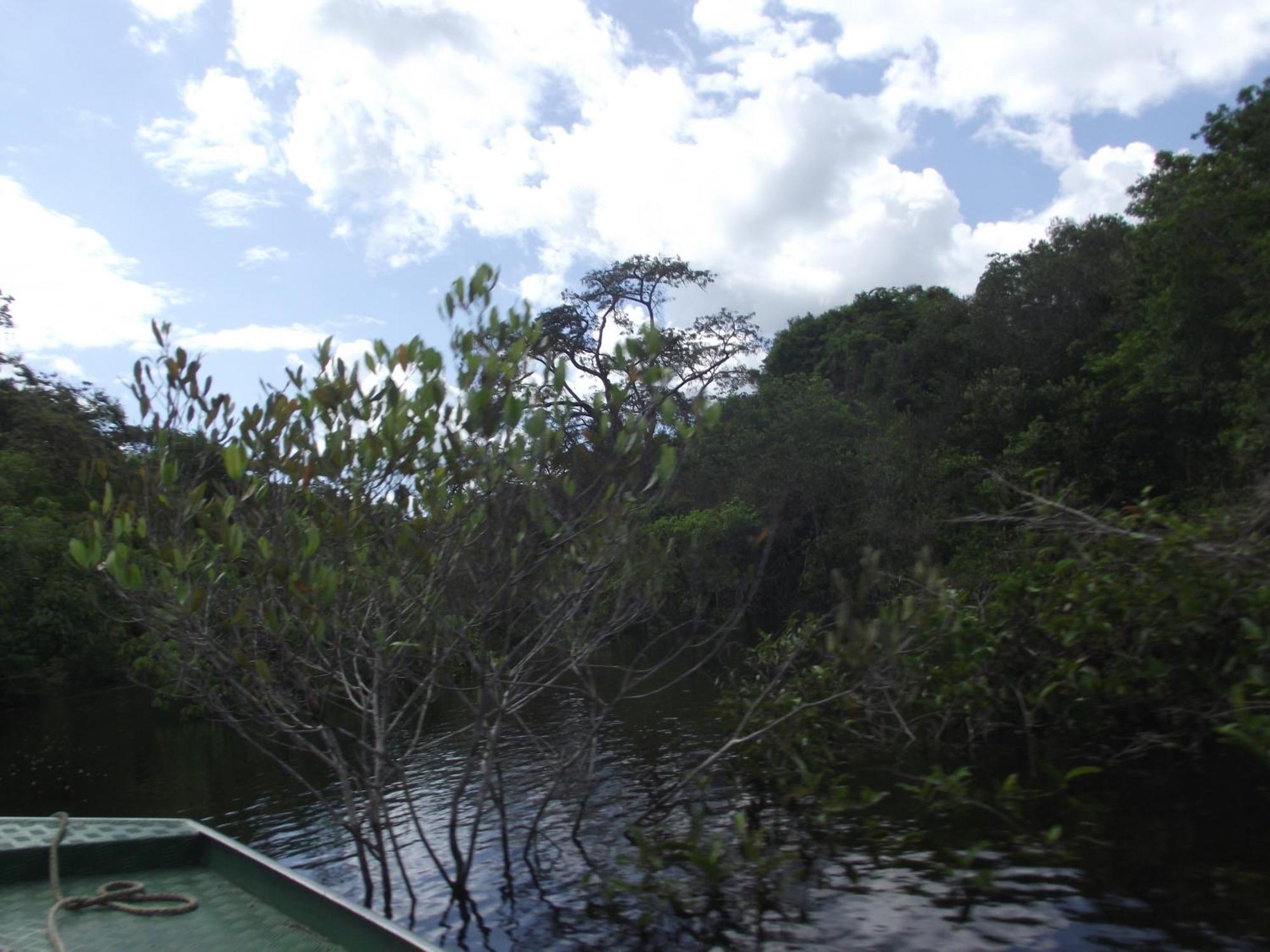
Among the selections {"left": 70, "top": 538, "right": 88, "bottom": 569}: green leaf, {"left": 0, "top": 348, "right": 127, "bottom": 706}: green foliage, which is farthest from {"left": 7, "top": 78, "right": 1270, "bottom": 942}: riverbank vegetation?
{"left": 0, "top": 348, "right": 127, "bottom": 706}: green foliage

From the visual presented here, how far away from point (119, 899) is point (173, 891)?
27cm

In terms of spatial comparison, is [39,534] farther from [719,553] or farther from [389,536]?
[389,536]

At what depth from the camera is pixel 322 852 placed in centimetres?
951

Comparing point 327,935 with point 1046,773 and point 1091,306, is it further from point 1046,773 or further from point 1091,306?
point 1091,306

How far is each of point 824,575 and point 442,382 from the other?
75.1ft

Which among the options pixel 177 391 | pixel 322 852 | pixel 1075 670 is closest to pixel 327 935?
pixel 177 391

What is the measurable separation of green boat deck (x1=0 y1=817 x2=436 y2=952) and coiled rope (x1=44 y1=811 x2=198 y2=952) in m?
0.06

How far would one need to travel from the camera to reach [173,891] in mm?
A: 4703

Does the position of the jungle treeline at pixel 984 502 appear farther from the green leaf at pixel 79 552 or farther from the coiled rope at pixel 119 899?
the coiled rope at pixel 119 899

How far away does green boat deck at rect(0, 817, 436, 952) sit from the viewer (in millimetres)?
3912

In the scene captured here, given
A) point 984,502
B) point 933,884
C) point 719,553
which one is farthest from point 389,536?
point 719,553

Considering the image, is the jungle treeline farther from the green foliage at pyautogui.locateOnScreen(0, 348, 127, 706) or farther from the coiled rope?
the coiled rope

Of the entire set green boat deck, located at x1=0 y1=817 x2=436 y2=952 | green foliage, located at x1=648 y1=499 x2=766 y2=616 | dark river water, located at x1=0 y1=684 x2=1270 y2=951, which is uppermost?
green foliage, located at x1=648 y1=499 x2=766 y2=616

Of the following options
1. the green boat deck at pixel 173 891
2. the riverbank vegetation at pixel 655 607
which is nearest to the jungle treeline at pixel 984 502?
the riverbank vegetation at pixel 655 607
